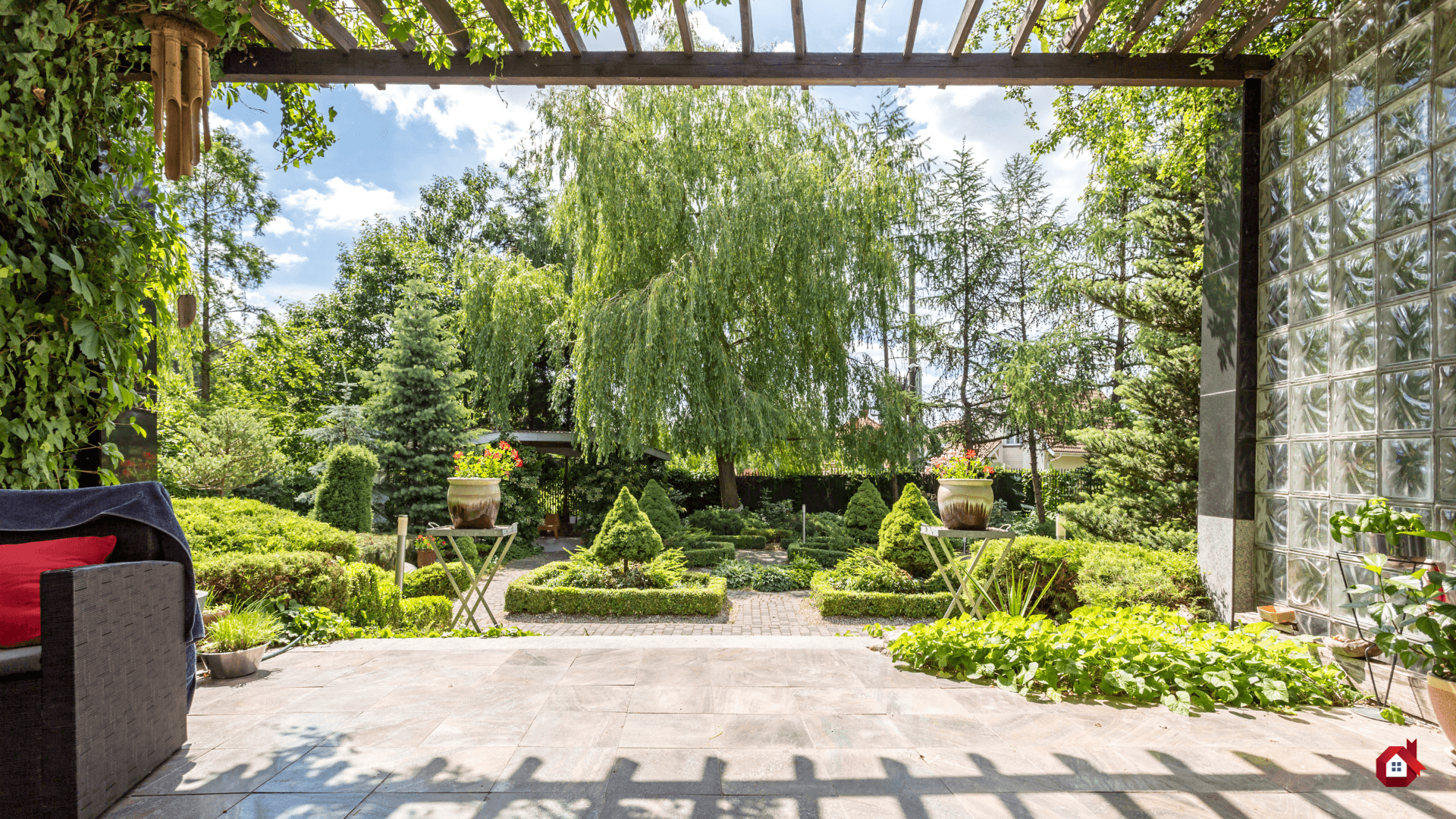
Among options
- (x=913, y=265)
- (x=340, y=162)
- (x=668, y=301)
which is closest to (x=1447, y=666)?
(x=668, y=301)

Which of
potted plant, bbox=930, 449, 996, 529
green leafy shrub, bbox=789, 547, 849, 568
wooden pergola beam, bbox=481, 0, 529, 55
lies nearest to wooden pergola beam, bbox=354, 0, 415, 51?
wooden pergola beam, bbox=481, 0, 529, 55

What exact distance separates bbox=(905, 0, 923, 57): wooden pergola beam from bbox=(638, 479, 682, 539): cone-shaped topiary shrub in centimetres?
793

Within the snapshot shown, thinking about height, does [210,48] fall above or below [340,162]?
below

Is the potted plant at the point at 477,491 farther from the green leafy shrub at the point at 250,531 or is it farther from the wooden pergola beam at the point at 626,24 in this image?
the wooden pergola beam at the point at 626,24

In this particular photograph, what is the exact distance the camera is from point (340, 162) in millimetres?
18219

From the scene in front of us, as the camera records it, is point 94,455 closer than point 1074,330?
Yes

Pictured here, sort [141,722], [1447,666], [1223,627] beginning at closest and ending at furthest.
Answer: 1. [141,722]
2. [1447,666]
3. [1223,627]

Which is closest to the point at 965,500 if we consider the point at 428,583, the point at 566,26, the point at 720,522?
the point at 566,26

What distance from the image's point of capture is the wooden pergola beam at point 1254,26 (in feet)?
10.7

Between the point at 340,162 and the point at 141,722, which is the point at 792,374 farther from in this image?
the point at 340,162

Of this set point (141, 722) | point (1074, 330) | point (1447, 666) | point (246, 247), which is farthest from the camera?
point (246, 247)

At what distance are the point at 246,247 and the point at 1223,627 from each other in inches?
734

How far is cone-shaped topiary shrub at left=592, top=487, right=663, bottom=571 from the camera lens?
699cm

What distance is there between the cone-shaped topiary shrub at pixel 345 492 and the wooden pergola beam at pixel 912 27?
8377 mm
